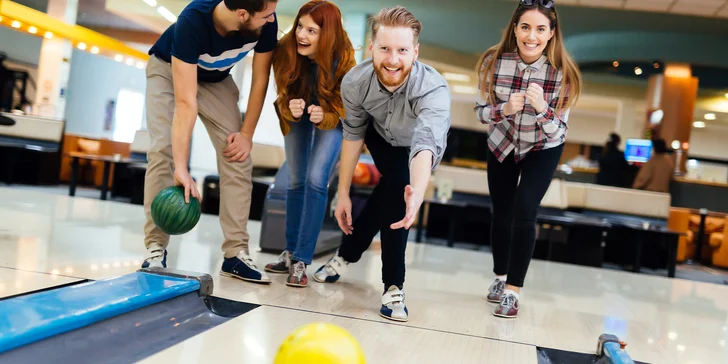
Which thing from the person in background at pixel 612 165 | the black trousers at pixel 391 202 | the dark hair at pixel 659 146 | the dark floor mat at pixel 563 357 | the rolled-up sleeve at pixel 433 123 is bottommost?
the dark floor mat at pixel 563 357

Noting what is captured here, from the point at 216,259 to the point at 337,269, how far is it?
0.64 m

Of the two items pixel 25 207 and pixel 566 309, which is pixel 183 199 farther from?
pixel 25 207

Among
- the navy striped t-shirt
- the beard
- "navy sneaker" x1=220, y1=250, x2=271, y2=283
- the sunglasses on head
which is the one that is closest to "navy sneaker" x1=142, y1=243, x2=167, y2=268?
"navy sneaker" x1=220, y1=250, x2=271, y2=283

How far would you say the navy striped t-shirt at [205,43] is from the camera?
2.12 m

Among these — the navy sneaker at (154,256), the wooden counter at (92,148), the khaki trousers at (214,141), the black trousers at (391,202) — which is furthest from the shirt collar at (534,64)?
the wooden counter at (92,148)

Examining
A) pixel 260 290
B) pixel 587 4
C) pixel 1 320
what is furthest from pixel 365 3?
pixel 1 320

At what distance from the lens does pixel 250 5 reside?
1999mm

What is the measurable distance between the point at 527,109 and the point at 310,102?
2.78 ft

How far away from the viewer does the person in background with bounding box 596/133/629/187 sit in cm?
916

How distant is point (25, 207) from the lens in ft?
14.1

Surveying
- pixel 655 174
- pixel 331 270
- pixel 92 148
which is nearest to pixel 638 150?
pixel 655 174

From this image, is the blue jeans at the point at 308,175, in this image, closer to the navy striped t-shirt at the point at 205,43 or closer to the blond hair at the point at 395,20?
the navy striped t-shirt at the point at 205,43

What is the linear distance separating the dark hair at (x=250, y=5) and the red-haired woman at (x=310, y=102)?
39 centimetres

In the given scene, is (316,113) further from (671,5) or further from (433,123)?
(671,5)
